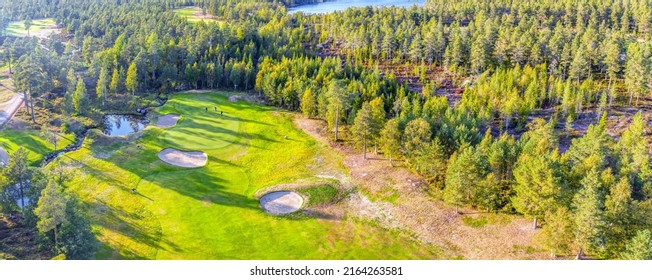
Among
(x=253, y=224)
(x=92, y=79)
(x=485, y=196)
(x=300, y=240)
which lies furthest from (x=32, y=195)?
(x=92, y=79)

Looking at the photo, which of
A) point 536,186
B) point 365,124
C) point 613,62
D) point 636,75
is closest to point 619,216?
point 536,186

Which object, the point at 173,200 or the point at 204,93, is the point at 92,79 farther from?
the point at 173,200

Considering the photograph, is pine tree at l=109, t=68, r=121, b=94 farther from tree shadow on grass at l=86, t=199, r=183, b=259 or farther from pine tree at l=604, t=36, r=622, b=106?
pine tree at l=604, t=36, r=622, b=106

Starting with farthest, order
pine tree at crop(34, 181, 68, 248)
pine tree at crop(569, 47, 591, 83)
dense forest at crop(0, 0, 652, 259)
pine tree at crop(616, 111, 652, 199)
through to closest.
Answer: pine tree at crop(569, 47, 591, 83)
pine tree at crop(616, 111, 652, 199)
dense forest at crop(0, 0, 652, 259)
pine tree at crop(34, 181, 68, 248)

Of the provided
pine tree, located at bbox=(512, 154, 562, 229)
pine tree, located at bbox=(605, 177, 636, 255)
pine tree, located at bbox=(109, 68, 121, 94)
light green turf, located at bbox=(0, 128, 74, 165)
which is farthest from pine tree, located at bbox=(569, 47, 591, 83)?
light green turf, located at bbox=(0, 128, 74, 165)

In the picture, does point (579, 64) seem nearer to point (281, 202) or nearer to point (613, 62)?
point (613, 62)

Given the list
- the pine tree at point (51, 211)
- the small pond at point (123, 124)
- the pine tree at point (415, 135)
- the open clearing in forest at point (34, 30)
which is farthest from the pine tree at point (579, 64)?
the open clearing in forest at point (34, 30)
